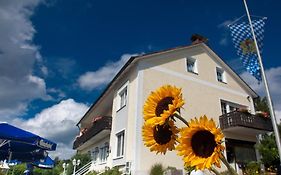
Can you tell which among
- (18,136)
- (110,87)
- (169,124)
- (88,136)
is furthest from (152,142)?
(88,136)

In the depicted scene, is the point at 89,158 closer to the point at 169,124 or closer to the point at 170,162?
the point at 170,162

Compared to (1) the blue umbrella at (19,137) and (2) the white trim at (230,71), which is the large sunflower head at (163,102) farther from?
(2) the white trim at (230,71)

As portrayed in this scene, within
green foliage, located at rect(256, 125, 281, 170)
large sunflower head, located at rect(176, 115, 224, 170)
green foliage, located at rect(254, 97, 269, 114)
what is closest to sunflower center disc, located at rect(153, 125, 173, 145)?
large sunflower head, located at rect(176, 115, 224, 170)

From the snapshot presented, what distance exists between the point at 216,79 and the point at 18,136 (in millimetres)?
14785

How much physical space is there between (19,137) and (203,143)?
1093 centimetres

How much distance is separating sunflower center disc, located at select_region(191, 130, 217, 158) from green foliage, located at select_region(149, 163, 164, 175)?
12999mm

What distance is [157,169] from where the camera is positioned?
13992 millimetres

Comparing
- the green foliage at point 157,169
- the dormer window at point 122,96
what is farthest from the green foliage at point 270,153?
the dormer window at point 122,96

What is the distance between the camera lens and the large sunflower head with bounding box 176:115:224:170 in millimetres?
1405

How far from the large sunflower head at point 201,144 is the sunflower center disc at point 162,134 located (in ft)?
0.52

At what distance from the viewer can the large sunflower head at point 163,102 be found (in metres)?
1.71

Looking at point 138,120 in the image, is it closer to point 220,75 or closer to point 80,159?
point 220,75

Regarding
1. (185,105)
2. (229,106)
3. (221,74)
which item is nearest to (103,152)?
(185,105)

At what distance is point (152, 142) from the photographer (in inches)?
72.5
